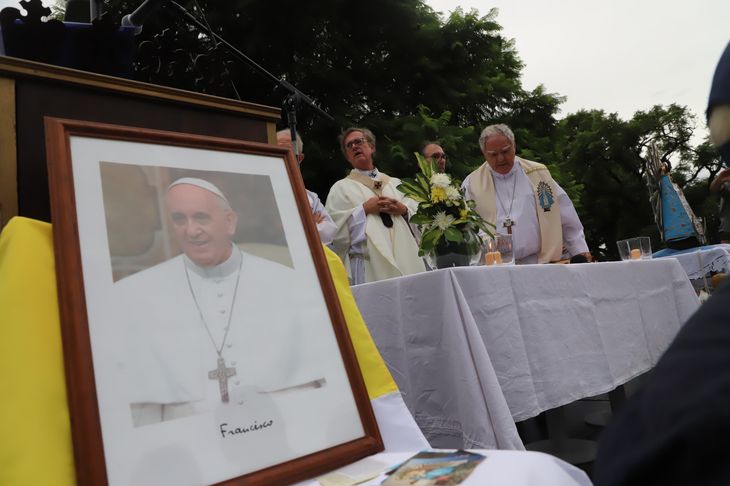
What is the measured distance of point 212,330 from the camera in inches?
31.9

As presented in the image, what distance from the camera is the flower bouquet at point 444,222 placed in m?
2.33

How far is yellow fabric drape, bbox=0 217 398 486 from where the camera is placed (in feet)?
2.14

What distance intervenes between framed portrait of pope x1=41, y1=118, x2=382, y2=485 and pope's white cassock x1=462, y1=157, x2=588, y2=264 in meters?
2.95

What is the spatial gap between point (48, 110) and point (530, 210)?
10.9 feet

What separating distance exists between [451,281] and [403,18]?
10.7m

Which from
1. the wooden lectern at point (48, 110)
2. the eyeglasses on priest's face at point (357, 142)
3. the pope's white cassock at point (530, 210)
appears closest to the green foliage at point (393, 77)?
the eyeglasses on priest's face at point (357, 142)

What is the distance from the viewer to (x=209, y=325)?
32.0 inches

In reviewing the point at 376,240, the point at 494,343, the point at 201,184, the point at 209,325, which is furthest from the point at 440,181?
the point at 209,325

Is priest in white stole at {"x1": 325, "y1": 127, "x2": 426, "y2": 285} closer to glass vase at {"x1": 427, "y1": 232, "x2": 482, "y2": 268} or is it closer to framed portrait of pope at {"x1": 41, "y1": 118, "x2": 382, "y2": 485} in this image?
glass vase at {"x1": 427, "y1": 232, "x2": 482, "y2": 268}

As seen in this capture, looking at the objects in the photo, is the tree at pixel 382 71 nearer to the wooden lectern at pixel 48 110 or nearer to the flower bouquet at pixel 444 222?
the flower bouquet at pixel 444 222

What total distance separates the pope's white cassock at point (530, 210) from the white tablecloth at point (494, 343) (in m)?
1.15

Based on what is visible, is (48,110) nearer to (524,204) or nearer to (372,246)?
(372,246)

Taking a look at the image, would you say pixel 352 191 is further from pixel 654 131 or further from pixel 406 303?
pixel 654 131

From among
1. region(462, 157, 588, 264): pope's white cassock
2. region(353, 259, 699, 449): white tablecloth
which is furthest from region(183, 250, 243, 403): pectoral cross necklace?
region(462, 157, 588, 264): pope's white cassock
